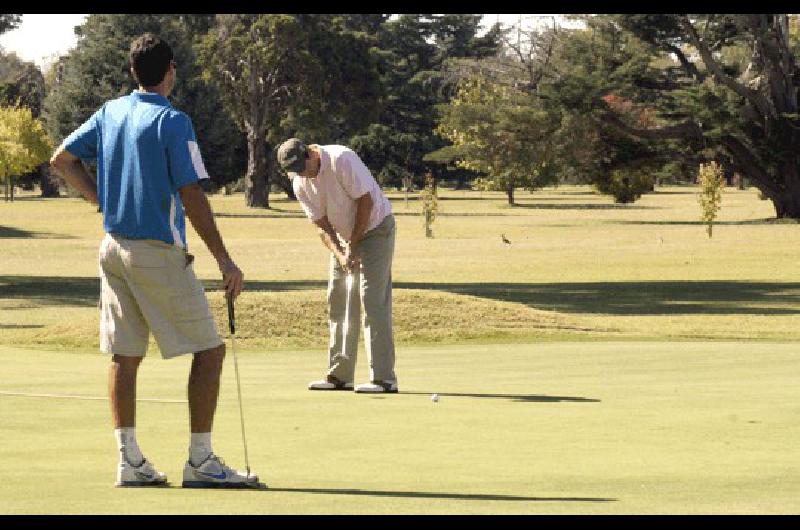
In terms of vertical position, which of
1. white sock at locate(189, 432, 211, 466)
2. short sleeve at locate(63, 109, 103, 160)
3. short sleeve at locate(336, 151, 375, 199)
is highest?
short sleeve at locate(63, 109, 103, 160)

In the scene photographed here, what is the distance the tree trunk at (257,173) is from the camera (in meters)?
99.8

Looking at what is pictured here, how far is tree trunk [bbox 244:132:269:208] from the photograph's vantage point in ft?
327

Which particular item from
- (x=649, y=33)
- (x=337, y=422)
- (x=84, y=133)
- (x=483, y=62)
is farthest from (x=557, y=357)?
(x=483, y=62)

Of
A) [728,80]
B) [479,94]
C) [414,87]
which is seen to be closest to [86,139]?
[728,80]

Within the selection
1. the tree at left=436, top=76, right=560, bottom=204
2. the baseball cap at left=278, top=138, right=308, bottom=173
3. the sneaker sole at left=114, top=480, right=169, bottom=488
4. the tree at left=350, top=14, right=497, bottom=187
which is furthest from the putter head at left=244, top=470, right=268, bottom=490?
the tree at left=350, top=14, right=497, bottom=187

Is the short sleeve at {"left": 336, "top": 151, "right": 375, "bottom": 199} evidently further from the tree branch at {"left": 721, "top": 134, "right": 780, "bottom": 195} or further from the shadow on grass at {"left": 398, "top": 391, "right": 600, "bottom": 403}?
the tree branch at {"left": 721, "top": 134, "right": 780, "bottom": 195}

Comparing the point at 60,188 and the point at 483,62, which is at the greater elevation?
the point at 483,62

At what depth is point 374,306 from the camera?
13.6 meters

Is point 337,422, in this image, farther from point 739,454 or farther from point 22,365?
point 22,365

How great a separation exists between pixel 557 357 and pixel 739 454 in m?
7.30

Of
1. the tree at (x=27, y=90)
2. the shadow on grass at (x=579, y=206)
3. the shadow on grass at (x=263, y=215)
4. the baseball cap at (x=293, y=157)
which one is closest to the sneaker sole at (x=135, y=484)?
the baseball cap at (x=293, y=157)

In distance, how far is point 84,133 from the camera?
8.77 meters

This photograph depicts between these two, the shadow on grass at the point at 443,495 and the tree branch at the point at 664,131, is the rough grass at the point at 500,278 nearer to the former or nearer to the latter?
the tree branch at the point at 664,131

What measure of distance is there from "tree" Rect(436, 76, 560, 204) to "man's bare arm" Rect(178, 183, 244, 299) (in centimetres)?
6486
